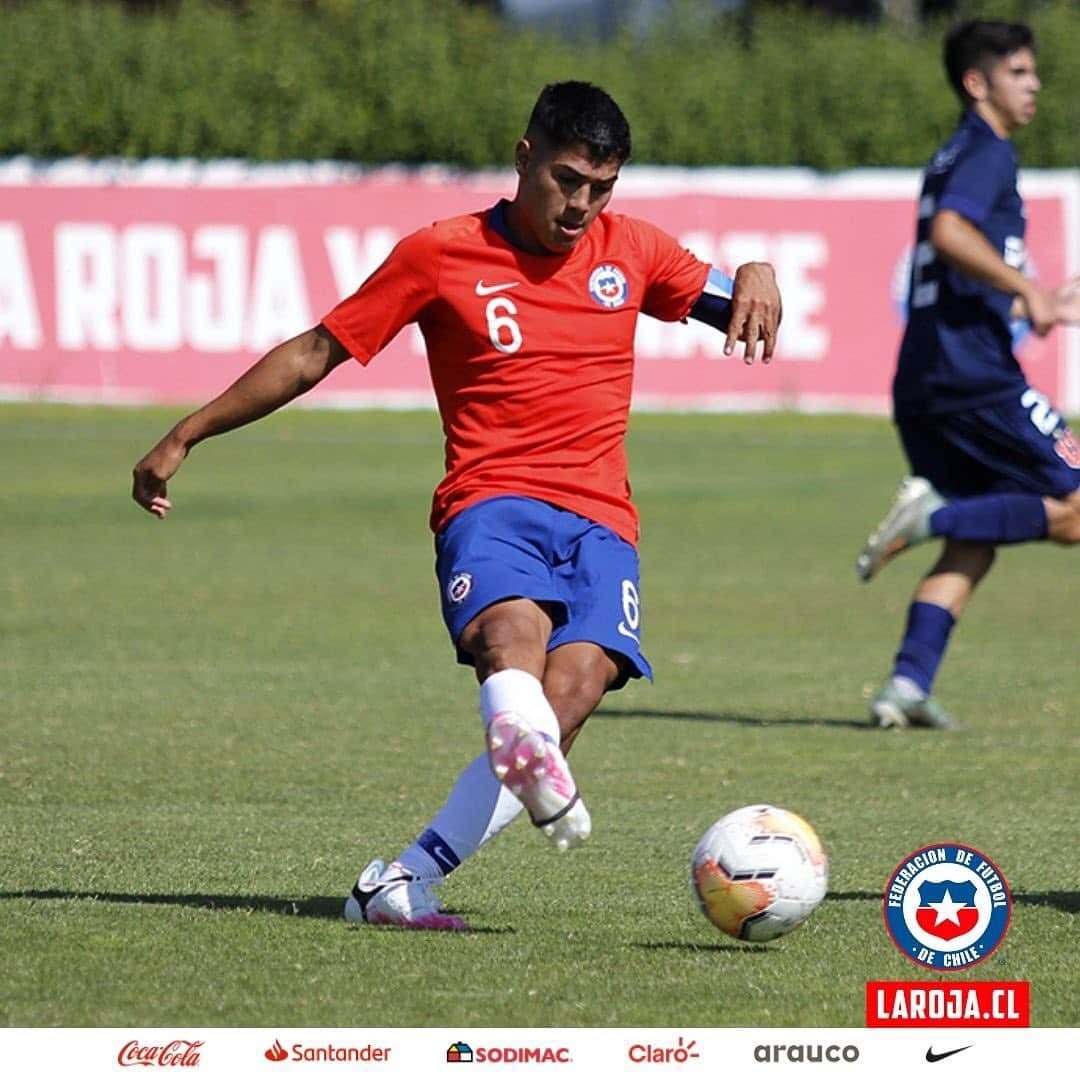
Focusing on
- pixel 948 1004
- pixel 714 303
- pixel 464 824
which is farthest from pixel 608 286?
pixel 948 1004

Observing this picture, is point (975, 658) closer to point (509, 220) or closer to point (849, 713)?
point (849, 713)

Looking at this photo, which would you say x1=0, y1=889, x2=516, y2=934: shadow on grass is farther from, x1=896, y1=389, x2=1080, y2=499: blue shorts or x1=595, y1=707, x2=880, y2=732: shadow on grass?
x1=896, y1=389, x2=1080, y2=499: blue shorts

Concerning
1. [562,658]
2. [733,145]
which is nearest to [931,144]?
[733,145]

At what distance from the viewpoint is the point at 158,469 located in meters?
5.75

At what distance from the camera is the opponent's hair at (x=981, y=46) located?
9.31 m

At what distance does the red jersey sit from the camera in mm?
5859

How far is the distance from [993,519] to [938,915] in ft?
14.1

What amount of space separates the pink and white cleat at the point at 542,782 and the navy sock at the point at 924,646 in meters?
4.28

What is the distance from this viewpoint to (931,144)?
28.8 meters

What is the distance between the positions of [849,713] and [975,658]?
181 centimetres
